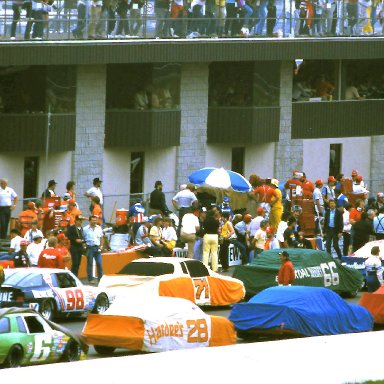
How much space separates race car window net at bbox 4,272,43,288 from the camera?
99.6ft

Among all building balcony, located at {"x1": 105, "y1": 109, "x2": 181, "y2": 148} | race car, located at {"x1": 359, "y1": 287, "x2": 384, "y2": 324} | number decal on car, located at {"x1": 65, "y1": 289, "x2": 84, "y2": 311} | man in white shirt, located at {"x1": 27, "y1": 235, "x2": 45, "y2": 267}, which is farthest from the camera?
building balcony, located at {"x1": 105, "y1": 109, "x2": 181, "y2": 148}

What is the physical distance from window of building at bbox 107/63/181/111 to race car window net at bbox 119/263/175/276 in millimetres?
14007

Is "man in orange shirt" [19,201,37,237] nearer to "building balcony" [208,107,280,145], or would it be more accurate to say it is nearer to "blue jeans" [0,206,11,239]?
"blue jeans" [0,206,11,239]

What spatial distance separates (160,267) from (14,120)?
37.2ft

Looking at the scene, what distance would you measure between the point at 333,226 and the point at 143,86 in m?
7.93

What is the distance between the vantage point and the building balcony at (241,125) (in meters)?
49.2

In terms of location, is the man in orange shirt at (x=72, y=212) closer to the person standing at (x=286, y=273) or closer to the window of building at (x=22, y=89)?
the person standing at (x=286, y=273)

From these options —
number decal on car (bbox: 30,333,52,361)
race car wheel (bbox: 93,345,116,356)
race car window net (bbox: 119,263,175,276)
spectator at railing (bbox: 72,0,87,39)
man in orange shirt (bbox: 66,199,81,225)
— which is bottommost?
race car wheel (bbox: 93,345,116,356)

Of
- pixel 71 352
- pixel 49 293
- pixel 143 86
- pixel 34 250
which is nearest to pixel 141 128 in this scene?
pixel 143 86

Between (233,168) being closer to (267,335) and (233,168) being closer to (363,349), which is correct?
(267,335)

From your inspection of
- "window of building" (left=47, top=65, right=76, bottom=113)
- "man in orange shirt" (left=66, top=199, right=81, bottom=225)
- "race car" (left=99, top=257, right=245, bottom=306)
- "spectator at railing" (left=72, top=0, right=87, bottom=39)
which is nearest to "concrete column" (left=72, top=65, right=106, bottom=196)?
"window of building" (left=47, top=65, right=76, bottom=113)

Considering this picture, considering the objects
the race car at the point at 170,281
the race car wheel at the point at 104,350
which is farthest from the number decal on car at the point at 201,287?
the race car wheel at the point at 104,350

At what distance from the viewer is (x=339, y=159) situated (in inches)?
2117

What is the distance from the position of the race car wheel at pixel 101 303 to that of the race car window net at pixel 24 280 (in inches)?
55.9
